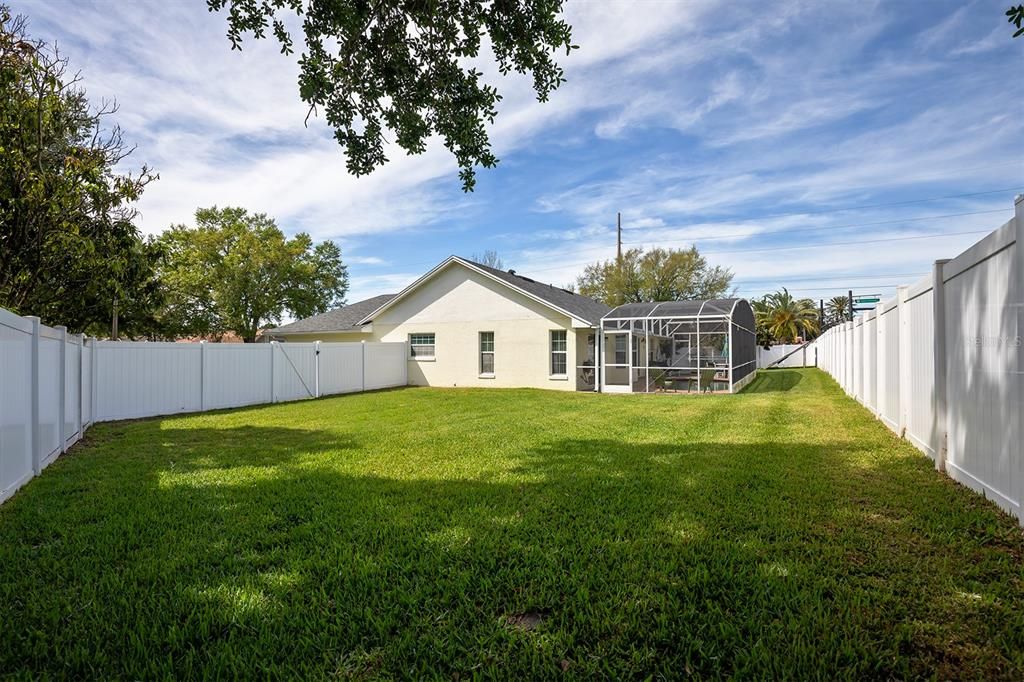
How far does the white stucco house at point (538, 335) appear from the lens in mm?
18234

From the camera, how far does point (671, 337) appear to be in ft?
75.6

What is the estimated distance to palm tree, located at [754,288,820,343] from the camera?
42.7 metres

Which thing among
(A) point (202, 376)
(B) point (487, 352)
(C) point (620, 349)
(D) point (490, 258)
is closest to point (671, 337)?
(C) point (620, 349)

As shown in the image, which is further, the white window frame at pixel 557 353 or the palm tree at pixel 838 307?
the palm tree at pixel 838 307

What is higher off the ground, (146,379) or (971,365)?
(971,365)

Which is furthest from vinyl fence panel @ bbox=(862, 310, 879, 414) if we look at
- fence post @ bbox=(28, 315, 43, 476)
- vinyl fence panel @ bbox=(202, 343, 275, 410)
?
vinyl fence panel @ bbox=(202, 343, 275, 410)

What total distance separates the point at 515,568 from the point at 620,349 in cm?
1779

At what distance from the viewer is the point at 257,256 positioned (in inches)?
1076

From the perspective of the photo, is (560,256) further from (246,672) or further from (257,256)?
(246,672)

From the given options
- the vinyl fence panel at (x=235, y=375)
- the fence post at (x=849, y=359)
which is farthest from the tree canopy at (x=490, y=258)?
the fence post at (x=849, y=359)

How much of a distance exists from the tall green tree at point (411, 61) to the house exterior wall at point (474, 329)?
1303 cm

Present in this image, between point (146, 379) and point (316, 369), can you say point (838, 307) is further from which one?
point (146, 379)

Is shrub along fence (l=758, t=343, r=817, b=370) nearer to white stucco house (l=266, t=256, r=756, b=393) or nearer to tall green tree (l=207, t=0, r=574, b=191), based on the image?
white stucco house (l=266, t=256, r=756, b=393)

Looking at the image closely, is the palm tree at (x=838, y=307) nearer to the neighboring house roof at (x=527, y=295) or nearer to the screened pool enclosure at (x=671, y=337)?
the screened pool enclosure at (x=671, y=337)
